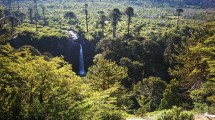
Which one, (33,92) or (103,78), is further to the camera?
(103,78)

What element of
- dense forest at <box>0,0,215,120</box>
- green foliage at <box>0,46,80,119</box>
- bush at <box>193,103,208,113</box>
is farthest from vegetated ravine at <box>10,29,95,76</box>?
green foliage at <box>0,46,80,119</box>

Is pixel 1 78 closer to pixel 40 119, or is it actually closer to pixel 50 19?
pixel 40 119

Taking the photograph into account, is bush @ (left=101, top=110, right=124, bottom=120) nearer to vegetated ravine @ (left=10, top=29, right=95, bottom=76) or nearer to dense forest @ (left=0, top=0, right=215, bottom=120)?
dense forest @ (left=0, top=0, right=215, bottom=120)

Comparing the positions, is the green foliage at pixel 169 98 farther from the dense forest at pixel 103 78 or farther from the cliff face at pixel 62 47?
the cliff face at pixel 62 47

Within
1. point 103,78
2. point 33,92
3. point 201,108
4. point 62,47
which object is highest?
point 33,92

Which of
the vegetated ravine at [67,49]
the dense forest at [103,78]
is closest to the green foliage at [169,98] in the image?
the dense forest at [103,78]

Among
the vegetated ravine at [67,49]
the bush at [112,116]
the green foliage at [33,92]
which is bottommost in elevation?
the vegetated ravine at [67,49]

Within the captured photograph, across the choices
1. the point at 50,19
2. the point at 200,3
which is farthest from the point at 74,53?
the point at 200,3

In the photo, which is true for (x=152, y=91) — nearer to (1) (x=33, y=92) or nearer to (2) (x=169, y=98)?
(2) (x=169, y=98)

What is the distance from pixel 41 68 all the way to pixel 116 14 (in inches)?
2357

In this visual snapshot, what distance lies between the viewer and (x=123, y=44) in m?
64.8

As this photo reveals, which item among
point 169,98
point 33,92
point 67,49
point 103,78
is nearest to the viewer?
point 33,92

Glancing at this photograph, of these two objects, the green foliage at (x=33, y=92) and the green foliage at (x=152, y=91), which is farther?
the green foliage at (x=152, y=91)

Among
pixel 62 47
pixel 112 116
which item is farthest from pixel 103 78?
pixel 62 47
